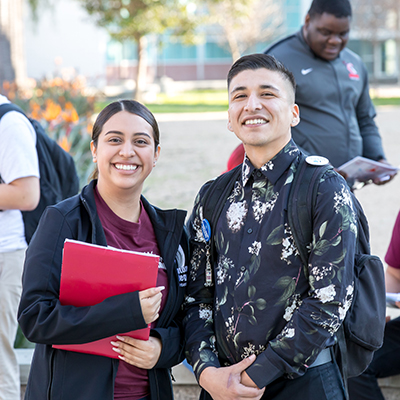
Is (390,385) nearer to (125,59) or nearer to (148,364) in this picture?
(148,364)

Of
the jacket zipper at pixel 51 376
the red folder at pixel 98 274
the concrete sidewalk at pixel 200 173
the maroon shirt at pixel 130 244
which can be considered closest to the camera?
the red folder at pixel 98 274

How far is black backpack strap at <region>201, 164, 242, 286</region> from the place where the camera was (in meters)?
2.04

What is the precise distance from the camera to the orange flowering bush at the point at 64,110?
242 inches

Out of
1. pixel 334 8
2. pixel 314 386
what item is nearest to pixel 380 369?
pixel 314 386

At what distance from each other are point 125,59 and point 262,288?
44.3 metres

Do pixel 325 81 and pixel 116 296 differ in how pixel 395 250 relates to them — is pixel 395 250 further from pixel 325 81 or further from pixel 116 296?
pixel 116 296

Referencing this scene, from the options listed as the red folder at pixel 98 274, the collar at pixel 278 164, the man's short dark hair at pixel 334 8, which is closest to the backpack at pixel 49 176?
the red folder at pixel 98 274

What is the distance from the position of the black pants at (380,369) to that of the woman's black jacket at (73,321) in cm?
115

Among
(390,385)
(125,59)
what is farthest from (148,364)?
(125,59)

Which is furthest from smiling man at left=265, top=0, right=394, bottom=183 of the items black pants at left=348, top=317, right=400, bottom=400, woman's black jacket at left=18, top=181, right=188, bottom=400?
woman's black jacket at left=18, top=181, right=188, bottom=400

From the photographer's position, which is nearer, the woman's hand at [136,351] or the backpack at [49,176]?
the woman's hand at [136,351]

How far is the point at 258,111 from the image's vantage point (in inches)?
75.3

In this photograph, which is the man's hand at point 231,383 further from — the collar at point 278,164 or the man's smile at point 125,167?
the man's smile at point 125,167

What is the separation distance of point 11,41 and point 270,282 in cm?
932
